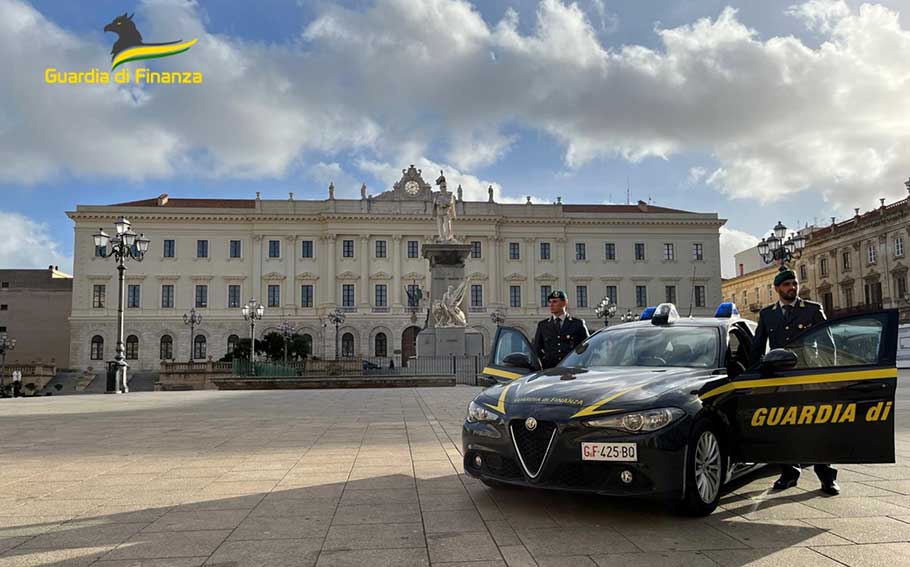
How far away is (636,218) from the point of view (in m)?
69.4

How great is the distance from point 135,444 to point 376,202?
59.0 meters

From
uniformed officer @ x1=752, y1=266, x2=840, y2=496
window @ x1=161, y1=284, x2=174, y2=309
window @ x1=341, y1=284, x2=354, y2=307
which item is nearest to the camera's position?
uniformed officer @ x1=752, y1=266, x2=840, y2=496

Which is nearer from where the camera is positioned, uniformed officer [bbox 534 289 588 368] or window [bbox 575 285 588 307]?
uniformed officer [bbox 534 289 588 368]

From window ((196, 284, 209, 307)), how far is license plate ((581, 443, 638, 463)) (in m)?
64.9

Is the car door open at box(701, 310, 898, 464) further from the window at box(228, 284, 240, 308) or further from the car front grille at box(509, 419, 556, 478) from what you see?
the window at box(228, 284, 240, 308)

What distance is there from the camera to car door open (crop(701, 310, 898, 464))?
462 cm

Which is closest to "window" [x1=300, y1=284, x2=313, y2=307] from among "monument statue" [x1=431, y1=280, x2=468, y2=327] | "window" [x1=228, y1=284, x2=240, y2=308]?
"window" [x1=228, y1=284, x2=240, y2=308]

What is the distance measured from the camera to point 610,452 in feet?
14.8

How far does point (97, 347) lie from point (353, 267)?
24054 mm

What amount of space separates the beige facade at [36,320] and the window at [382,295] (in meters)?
31.5

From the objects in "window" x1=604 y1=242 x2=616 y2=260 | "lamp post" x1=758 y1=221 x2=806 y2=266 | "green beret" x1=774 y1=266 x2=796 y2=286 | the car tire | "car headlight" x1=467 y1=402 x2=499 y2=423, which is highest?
"window" x1=604 y1=242 x2=616 y2=260

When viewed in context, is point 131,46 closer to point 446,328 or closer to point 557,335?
point 446,328

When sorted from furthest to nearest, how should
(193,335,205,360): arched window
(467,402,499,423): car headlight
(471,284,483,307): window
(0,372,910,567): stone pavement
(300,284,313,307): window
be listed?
(471,284,483,307): window, (300,284,313,307): window, (193,335,205,360): arched window, (467,402,499,423): car headlight, (0,372,910,567): stone pavement

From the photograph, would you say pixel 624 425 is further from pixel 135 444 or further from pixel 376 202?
pixel 376 202
